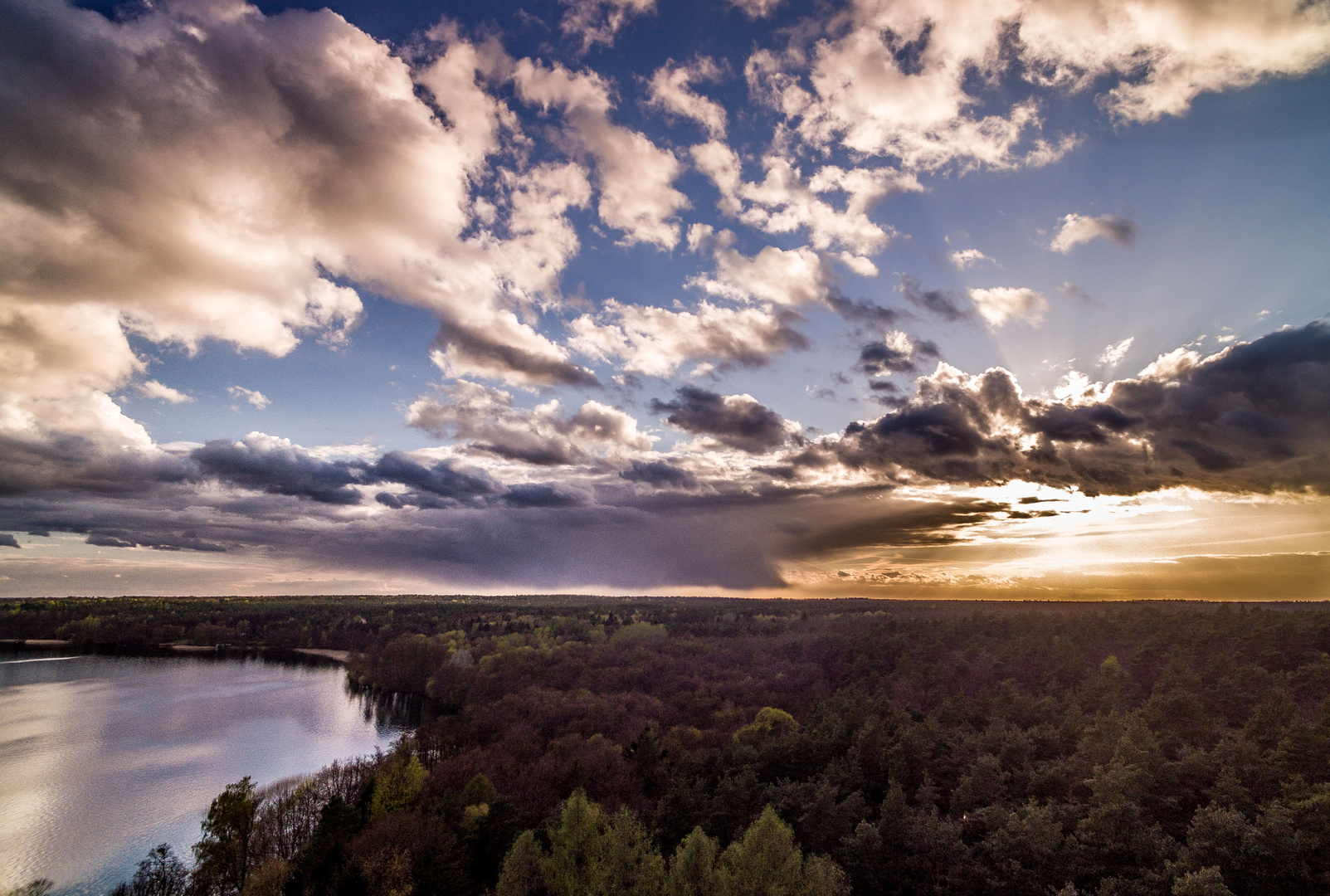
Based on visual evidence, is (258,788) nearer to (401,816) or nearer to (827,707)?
(401,816)

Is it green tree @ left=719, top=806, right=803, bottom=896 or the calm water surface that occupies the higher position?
green tree @ left=719, top=806, right=803, bottom=896

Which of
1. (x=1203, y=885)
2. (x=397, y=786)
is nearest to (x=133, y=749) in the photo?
(x=397, y=786)

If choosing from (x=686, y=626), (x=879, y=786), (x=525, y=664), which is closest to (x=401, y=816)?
(x=879, y=786)

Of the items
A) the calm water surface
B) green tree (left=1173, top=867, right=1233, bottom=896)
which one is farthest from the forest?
the calm water surface

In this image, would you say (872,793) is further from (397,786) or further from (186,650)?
(186,650)

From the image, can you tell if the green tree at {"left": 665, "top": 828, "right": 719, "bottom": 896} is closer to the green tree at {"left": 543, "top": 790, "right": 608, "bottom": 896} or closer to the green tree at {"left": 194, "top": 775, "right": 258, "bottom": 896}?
the green tree at {"left": 543, "top": 790, "right": 608, "bottom": 896}

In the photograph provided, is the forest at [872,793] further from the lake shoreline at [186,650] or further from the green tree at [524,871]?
the lake shoreline at [186,650]
